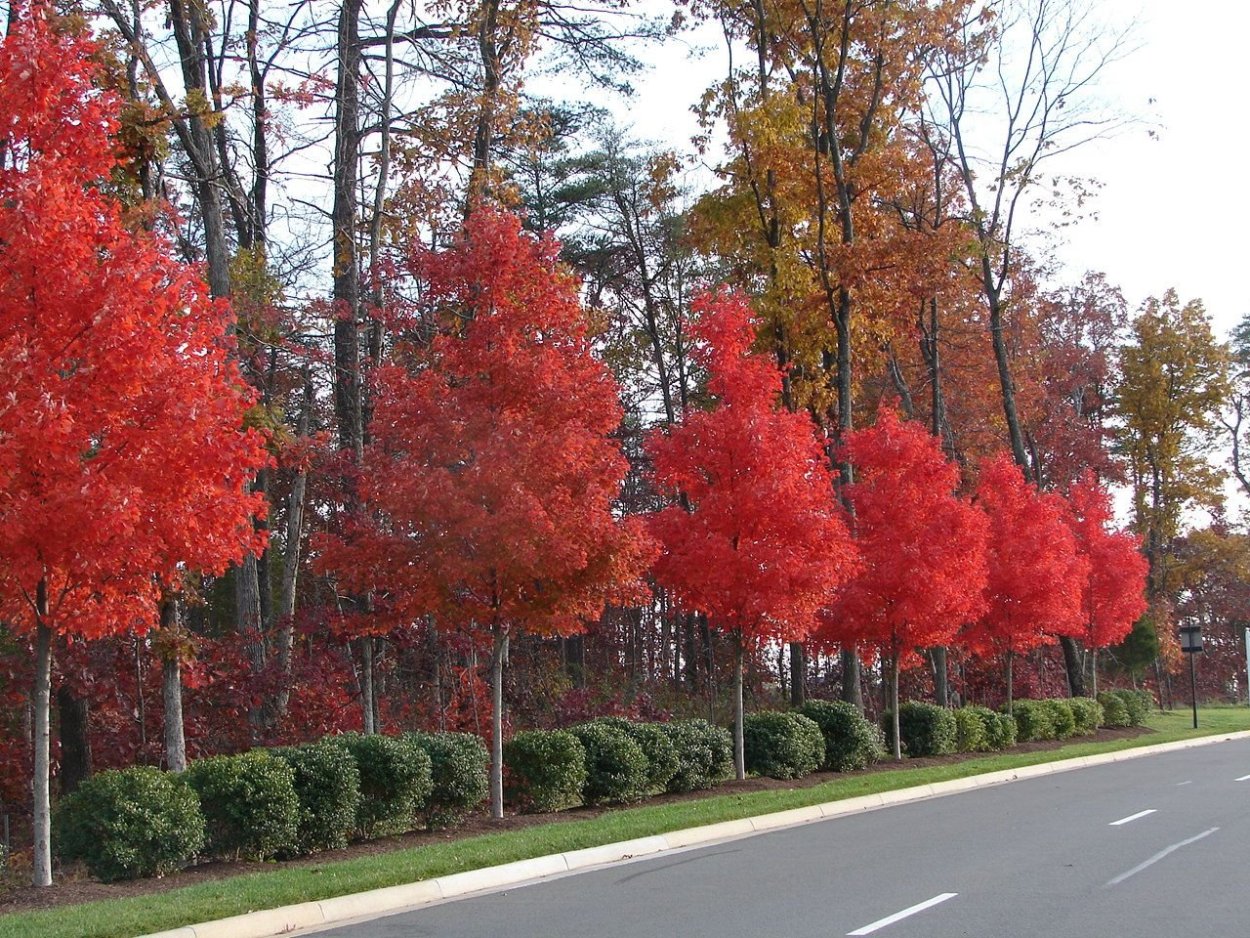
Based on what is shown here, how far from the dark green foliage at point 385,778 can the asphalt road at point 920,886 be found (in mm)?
2905

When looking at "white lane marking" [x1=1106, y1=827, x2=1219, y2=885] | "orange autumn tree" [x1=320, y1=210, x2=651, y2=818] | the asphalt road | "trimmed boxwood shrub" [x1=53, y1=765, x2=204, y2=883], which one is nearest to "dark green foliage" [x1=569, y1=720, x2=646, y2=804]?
"orange autumn tree" [x1=320, y1=210, x2=651, y2=818]

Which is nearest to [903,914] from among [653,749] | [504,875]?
[504,875]

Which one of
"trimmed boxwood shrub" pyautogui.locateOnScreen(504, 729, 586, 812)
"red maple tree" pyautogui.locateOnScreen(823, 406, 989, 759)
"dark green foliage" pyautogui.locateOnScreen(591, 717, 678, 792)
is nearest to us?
"trimmed boxwood shrub" pyautogui.locateOnScreen(504, 729, 586, 812)

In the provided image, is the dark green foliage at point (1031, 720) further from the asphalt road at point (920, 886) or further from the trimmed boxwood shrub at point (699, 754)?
the asphalt road at point (920, 886)

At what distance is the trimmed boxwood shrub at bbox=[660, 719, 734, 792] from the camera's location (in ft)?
59.8

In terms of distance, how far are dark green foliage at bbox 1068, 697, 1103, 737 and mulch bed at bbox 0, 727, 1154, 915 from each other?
14.2m

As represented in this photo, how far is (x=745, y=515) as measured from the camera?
1970 centimetres

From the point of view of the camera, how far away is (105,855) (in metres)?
11.1

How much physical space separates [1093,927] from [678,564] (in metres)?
11.7

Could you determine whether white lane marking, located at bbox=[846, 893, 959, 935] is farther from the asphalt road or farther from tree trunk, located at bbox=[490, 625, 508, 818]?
tree trunk, located at bbox=[490, 625, 508, 818]

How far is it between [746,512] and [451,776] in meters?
7.03

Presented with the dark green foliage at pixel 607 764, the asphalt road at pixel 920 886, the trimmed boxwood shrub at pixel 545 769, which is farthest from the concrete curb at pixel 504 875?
the trimmed boxwood shrub at pixel 545 769

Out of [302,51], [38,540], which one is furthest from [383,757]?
[302,51]

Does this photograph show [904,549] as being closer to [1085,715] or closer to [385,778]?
[385,778]
